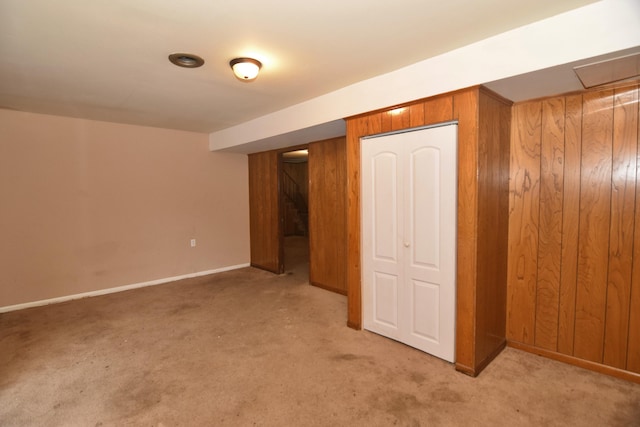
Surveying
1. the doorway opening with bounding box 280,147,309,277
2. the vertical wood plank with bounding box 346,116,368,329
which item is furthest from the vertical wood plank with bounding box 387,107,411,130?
the doorway opening with bounding box 280,147,309,277

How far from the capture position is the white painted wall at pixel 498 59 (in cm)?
172

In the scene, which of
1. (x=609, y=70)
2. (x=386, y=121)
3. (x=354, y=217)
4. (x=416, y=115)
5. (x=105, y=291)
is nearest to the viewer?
(x=609, y=70)

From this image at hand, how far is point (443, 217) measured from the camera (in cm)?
246

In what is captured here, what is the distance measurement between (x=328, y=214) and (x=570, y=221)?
2730 millimetres

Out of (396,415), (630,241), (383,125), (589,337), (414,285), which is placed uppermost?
(383,125)

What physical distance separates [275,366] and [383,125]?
7.21 ft

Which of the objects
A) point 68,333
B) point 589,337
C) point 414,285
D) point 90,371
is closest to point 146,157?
point 68,333

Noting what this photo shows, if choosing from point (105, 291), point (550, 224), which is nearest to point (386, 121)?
point (550, 224)

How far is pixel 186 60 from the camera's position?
2.39 m

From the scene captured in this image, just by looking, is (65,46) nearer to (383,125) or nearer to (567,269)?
(383,125)

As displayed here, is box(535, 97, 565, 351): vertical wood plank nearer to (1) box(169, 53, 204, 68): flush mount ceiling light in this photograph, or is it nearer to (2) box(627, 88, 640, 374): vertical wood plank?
(2) box(627, 88, 640, 374): vertical wood plank

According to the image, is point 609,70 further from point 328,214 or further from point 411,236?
point 328,214

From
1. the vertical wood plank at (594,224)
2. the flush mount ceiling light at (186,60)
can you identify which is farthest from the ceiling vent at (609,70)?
the flush mount ceiling light at (186,60)

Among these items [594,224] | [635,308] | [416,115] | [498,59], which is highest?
[498,59]
